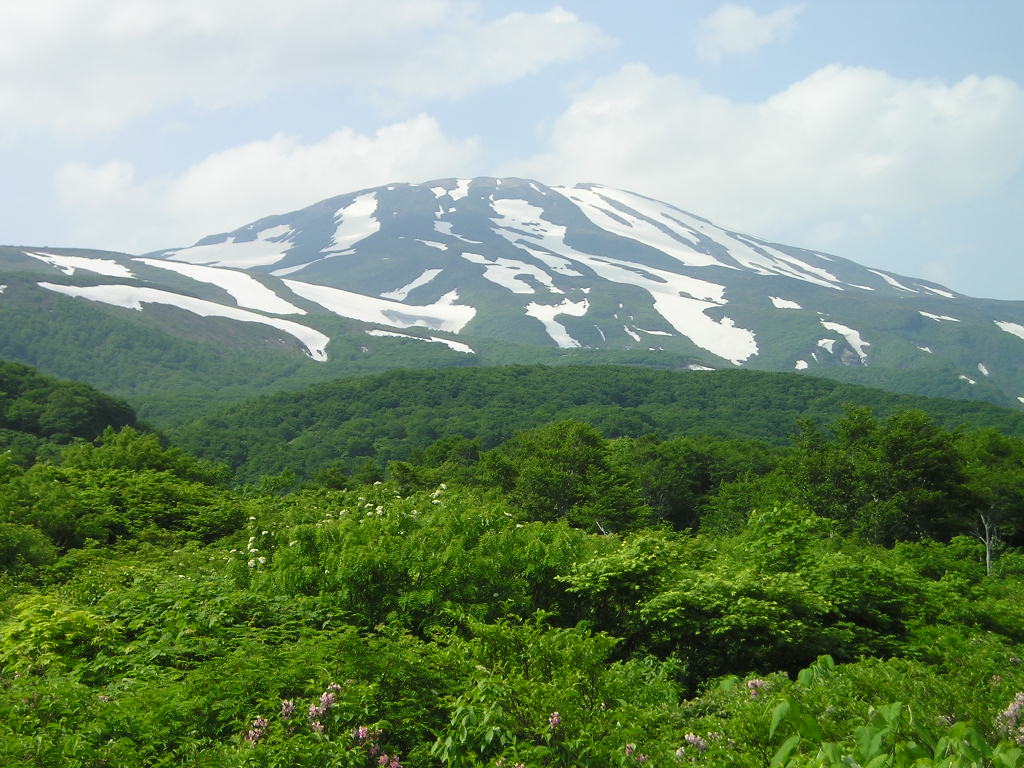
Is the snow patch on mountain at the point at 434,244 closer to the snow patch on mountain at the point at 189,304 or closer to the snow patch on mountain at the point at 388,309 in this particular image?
the snow patch on mountain at the point at 388,309

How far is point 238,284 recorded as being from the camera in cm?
13400

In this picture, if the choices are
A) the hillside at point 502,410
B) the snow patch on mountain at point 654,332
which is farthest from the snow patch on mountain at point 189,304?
the snow patch on mountain at point 654,332

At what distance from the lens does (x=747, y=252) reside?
640ft

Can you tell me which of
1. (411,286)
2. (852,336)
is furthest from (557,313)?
(852,336)

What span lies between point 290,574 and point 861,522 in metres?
21.7

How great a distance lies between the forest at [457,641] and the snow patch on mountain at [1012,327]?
485 ft

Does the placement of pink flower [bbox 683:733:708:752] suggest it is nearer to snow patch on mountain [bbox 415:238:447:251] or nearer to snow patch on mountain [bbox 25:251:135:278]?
snow patch on mountain [bbox 25:251:135:278]

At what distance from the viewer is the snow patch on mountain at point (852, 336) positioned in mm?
124250

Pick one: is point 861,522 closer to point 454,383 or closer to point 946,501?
point 946,501

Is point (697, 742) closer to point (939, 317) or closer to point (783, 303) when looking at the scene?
point (783, 303)

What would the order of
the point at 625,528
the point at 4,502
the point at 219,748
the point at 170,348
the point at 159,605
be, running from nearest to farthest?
the point at 219,748
the point at 159,605
the point at 4,502
the point at 625,528
the point at 170,348

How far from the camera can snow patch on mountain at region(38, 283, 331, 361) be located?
96.8 m

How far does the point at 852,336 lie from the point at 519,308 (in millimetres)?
55169

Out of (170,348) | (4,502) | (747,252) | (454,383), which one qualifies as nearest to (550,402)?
(454,383)
